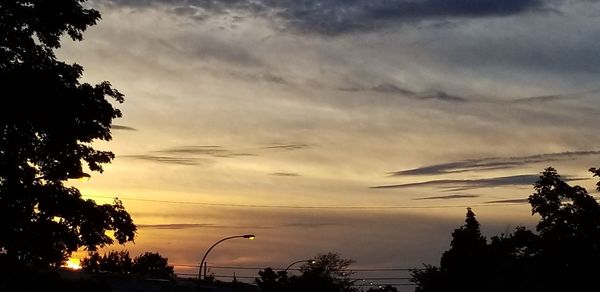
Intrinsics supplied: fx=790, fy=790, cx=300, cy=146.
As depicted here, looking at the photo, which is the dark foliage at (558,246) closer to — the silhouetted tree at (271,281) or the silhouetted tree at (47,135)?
the silhouetted tree at (47,135)

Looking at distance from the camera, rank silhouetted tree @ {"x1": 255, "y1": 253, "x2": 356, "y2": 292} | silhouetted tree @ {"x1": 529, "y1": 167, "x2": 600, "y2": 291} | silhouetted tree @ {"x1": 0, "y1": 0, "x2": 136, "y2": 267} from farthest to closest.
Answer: silhouetted tree @ {"x1": 255, "y1": 253, "x2": 356, "y2": 292}, silhouetted tree @ {"x1": 529, "y1": 167, "x2": 600, "y2": 291}, silhouetted tree @ {"x1": 0, "y1": 0, "x2": 136, "y2": 267}

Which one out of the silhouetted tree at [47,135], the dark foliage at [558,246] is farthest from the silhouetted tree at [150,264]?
the silhouetted tree at [47,135]

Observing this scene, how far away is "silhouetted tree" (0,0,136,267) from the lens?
863 inches

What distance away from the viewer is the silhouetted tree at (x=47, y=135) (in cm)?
2192

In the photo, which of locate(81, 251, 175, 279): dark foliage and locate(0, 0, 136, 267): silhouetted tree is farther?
locate(81, 251, 175, 279): dark foliage

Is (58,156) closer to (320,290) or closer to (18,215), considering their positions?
(18,215)

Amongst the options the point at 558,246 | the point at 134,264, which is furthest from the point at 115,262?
the point at 558,246

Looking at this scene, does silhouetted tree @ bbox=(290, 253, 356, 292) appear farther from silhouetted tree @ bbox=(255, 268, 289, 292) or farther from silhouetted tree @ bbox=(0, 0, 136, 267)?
silhouetted tree @ bbox=(0, 0, 136, 267)

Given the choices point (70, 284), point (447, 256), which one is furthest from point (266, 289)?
point (70, 284)

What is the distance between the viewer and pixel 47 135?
22562 mm

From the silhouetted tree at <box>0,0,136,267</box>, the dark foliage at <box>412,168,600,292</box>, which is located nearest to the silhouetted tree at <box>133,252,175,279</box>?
the dark foliage at <box>412,168,600,292</box>

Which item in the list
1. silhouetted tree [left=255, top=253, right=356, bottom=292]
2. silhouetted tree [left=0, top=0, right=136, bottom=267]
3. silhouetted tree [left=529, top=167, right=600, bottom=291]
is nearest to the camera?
silhouetted tree [left=0, top=0, right=136, bottom=267]

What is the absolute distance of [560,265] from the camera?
199 feet

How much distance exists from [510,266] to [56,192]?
5122 centimetres
